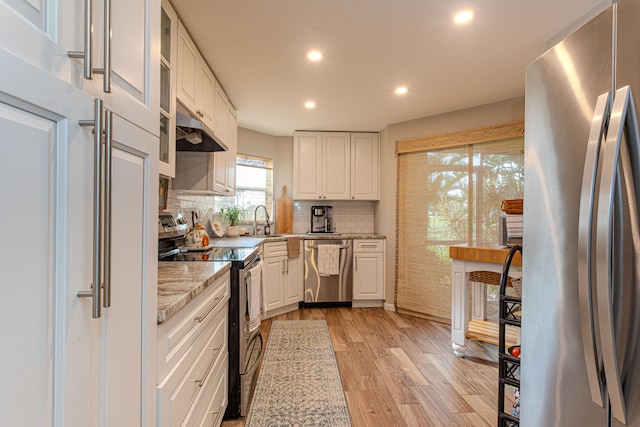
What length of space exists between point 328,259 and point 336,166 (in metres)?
1.30

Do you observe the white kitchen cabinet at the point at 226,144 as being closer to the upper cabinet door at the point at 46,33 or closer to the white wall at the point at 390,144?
the white wall at the point at 390,144

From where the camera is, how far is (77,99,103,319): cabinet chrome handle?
57 centimetres

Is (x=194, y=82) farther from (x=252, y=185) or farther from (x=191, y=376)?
(x=252, y=185)

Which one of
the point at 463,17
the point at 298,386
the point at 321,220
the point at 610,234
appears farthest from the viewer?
the point at 321,220

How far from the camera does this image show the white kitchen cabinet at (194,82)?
6.55 feet

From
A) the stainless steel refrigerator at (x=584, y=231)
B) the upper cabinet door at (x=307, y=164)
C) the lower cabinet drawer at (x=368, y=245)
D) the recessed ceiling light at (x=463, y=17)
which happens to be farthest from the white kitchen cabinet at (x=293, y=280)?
the stainless steel refrigerator at (x=584, y=231)

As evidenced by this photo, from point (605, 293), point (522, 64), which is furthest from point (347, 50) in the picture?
point (605, 293)

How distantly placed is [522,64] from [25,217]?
3127 mm

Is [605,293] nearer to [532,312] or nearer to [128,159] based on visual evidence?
[532,312]

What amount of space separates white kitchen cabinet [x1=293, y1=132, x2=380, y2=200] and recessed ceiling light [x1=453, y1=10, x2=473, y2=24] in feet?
8.33

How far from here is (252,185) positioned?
→ 4492mm

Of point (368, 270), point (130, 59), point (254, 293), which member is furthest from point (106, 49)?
point (368, 270)

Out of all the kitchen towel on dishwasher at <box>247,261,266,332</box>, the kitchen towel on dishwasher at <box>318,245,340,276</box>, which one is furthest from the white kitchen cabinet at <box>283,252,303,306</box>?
the kitchen towel on dishwasher at <box>247,261,266,332</box>

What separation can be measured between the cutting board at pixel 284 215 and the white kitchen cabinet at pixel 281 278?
2.12 feet
